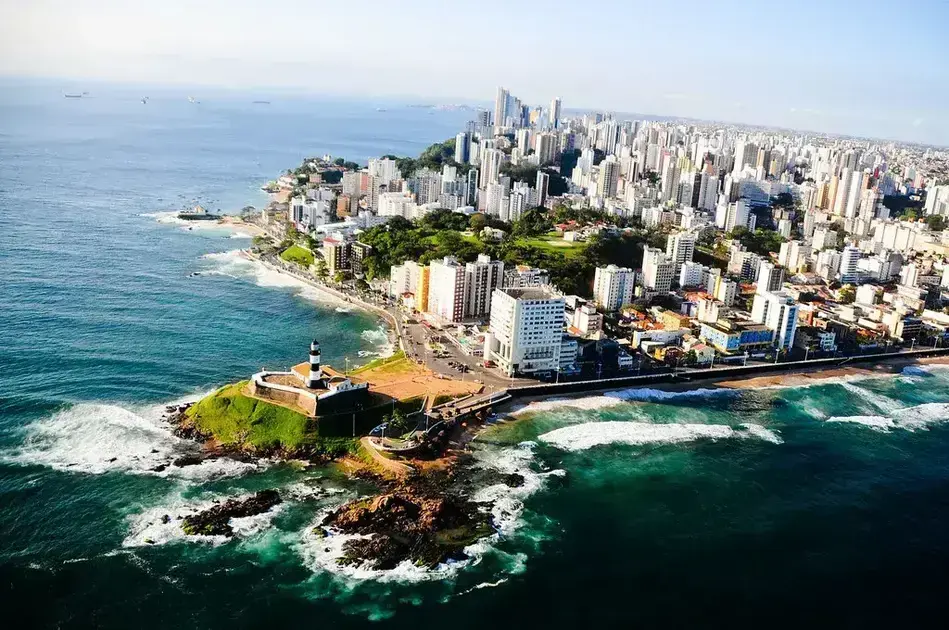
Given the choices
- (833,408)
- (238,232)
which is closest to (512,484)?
(833,408)

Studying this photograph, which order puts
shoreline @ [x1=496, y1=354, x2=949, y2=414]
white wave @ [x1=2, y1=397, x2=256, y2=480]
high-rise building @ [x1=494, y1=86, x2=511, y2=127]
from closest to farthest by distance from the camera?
white wave @ [x1=2, y1=397, x2=256, y2=480], shoreline @ [x1=496, y1=354, x2=949, y2=414], high-rise building @ [x1=494, y1=86, x2=511, y2=127]

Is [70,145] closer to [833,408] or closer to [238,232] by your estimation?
[238,232]

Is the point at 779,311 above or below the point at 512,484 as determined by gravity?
above

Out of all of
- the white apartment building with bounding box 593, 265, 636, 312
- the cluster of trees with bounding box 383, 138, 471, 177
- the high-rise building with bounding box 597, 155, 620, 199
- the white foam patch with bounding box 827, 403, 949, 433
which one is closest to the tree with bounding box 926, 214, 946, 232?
the high-rise building with bounding box 597, 155, 620, 199

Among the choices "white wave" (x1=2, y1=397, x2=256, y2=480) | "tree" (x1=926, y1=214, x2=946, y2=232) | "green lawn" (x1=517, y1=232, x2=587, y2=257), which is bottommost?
"white wave" (x1=2, y1=397, x2=256, y2=480)

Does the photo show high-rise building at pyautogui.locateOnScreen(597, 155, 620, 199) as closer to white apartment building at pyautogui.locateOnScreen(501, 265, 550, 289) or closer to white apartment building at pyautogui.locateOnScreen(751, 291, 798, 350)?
white apartment building at pyautogui.locateOnScreen(501, 265, 550, 289)

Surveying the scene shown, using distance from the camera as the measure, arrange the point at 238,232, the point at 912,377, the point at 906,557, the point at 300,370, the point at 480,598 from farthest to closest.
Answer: the point at 238,232 → the point at 912,377 → the point at 300,370 → the point at 906,557 → the point at 480,598

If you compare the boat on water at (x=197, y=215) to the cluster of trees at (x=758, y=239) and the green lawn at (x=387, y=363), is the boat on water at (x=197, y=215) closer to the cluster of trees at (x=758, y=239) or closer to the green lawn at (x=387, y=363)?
the green lawn at (x=387, y=363)
